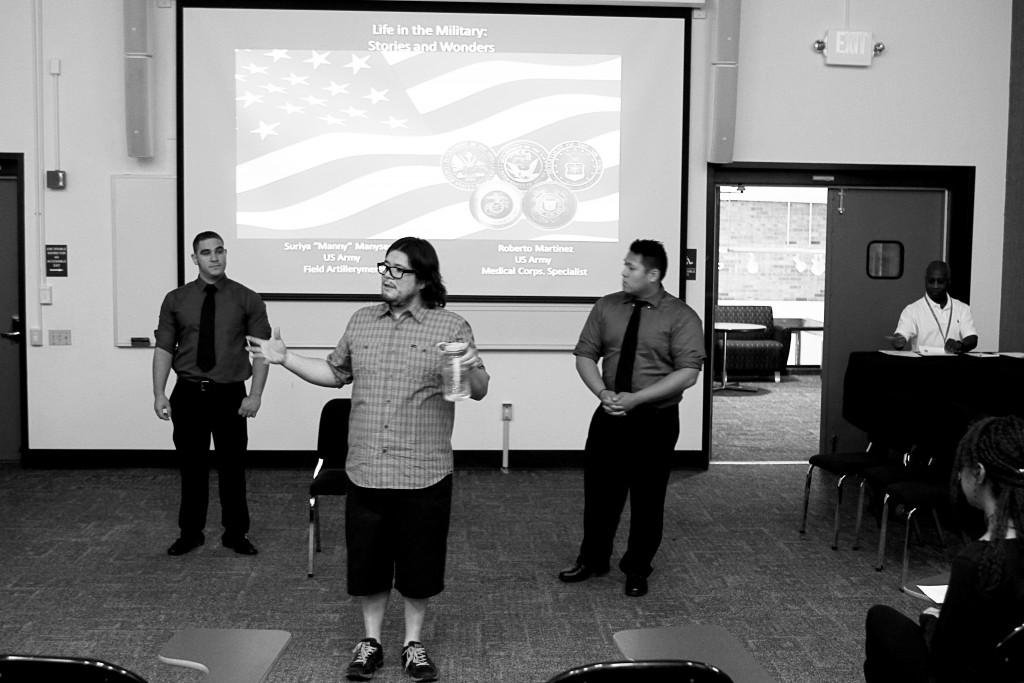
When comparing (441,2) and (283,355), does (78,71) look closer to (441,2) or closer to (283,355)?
(441,2)

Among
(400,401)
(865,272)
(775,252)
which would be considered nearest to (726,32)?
(865,272)

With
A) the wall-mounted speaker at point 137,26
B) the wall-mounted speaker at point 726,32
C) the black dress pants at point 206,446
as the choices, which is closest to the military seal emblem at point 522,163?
the wall-mounted speaker at point 726,32

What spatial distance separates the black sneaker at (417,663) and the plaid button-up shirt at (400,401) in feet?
2.00

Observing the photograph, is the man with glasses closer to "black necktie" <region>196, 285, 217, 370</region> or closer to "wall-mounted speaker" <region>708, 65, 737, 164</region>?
"black necktie" <region>196, 285, 217, 370</region>

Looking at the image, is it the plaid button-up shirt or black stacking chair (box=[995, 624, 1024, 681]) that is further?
the plaid button-up shirt

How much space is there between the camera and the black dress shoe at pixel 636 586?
14.0 ft

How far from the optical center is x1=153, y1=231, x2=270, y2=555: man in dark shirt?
4703 mm

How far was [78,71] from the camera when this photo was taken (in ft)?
21.6

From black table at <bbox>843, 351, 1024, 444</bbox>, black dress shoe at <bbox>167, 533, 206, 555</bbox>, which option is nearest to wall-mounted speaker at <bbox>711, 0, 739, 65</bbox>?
black table at <bbox>843, 351, 1024, 444</bbox>

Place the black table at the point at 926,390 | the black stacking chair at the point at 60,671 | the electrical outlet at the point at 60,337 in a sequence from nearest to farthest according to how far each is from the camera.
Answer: the black stacking chair at the point at 60,671 < the black table at the point at 926,390 < the electrical outlet at the point at 60,337

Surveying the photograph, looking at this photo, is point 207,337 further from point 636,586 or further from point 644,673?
point 644,673

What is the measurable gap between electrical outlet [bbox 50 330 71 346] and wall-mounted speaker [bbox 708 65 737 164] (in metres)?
4.54

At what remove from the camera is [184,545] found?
4.80 m

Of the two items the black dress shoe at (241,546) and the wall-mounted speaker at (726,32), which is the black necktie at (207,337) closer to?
the black dress shoe at (241,546)
